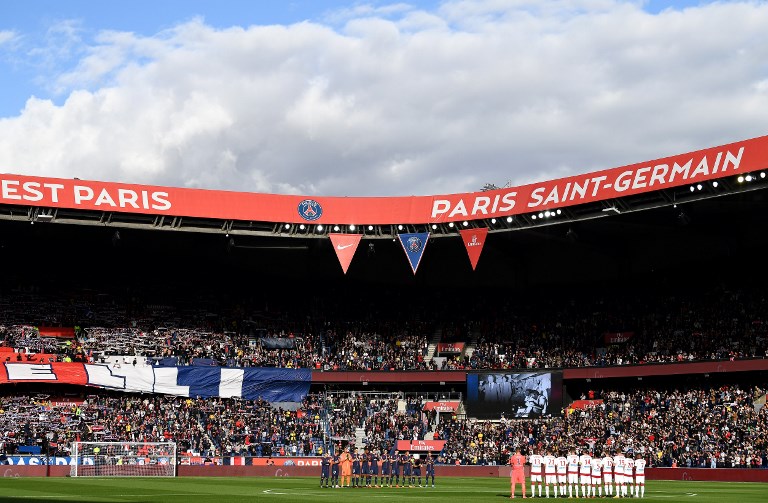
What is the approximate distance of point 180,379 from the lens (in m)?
61.9

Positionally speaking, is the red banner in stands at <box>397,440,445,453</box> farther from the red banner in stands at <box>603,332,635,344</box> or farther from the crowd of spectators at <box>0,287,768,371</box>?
the red banner in stands at <box>603,332,635,344</box>

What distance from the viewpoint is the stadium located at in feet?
178

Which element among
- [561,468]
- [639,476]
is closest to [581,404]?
[639,476]

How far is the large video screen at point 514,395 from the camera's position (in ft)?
206

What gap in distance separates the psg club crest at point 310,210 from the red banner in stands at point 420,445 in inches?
588

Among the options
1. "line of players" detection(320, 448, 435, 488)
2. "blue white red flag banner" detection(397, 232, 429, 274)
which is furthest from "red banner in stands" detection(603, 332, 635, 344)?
"line of players" detection(320, 448, 435, 488)

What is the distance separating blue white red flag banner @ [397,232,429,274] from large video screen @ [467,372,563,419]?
8.96 m

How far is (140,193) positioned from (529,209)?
2314 centimetres

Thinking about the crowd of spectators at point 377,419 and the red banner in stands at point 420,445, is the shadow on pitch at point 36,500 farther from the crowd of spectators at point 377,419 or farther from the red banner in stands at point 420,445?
the red banner in stands at point 420,445

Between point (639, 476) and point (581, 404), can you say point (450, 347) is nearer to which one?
point (581, 404)

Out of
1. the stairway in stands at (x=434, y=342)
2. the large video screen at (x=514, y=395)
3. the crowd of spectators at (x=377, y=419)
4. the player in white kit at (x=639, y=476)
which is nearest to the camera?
the player in white kit at (x=639, y=476)

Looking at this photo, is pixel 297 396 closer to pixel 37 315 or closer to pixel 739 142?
pixel 37 315

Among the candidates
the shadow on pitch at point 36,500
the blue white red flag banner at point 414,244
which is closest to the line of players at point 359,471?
the shadow on pitch at point 36,500

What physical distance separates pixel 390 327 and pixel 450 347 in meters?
4.88
